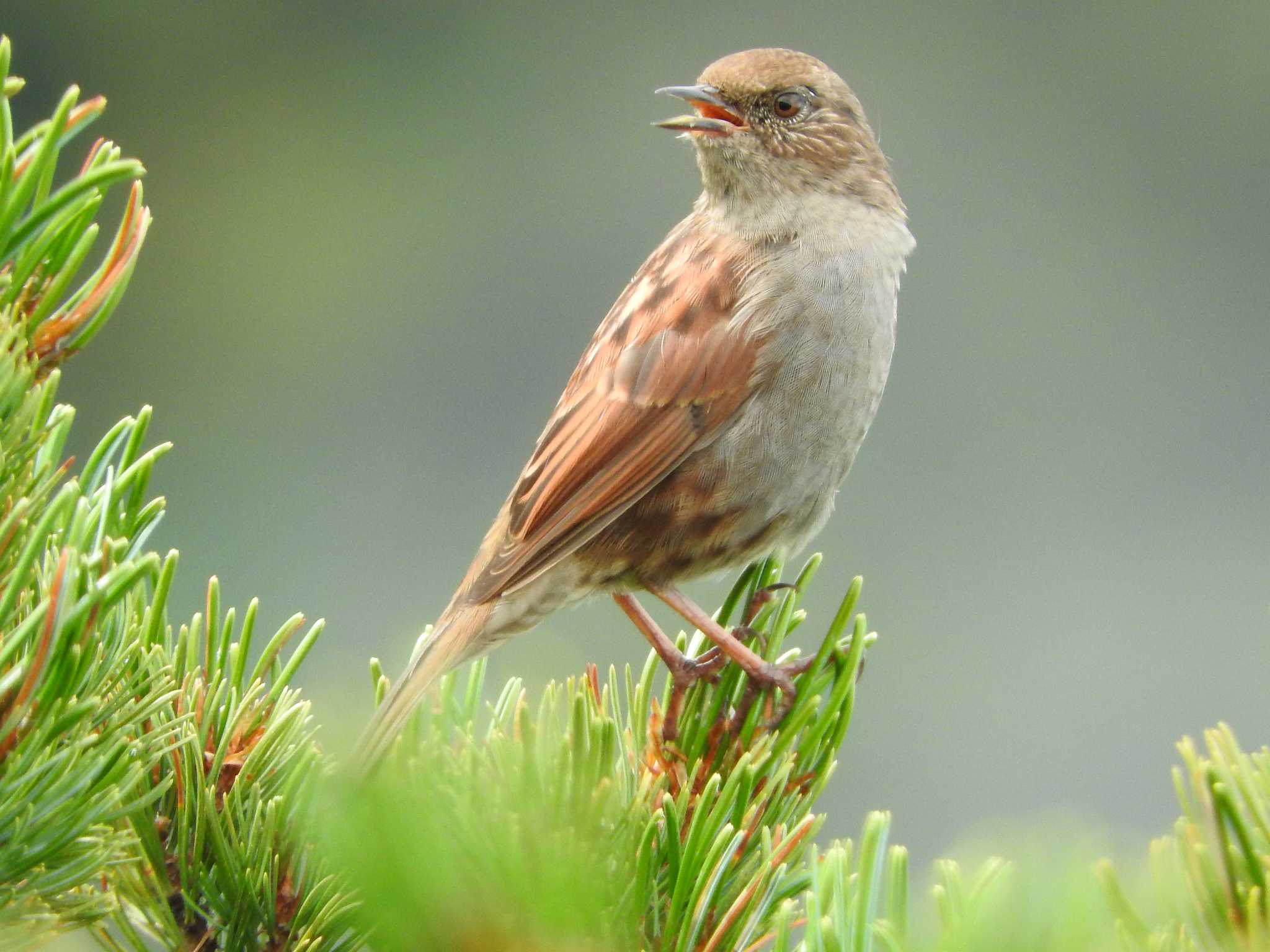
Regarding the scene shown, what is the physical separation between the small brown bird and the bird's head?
0.09m

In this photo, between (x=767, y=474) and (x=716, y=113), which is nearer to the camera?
(x=767, y=474)

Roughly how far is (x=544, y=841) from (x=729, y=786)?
401mm

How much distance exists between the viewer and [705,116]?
258 centimetres

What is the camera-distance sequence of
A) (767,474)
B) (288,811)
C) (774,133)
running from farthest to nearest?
(774,133) → (767,474) → (288,811)

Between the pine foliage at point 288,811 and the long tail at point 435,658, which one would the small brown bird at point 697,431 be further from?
the pine foliage at point 288,811

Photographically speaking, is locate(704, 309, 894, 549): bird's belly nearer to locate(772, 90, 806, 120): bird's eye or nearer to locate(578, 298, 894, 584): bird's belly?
locate(578, 298, 894, 584): bird's belly

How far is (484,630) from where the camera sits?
219cm

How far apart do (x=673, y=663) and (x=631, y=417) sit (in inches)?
27.7

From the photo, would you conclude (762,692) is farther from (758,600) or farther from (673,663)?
(758,600)

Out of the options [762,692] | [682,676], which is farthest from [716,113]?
[762,692]

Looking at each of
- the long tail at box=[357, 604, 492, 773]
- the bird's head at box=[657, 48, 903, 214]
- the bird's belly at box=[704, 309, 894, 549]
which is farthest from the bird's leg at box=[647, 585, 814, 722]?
the bird's head at box=[657, 48, 903, 214]

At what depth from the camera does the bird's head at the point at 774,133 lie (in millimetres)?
2529

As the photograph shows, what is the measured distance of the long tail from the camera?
41.1 inches

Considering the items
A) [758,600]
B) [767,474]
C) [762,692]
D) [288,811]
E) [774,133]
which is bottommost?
[288,811]
